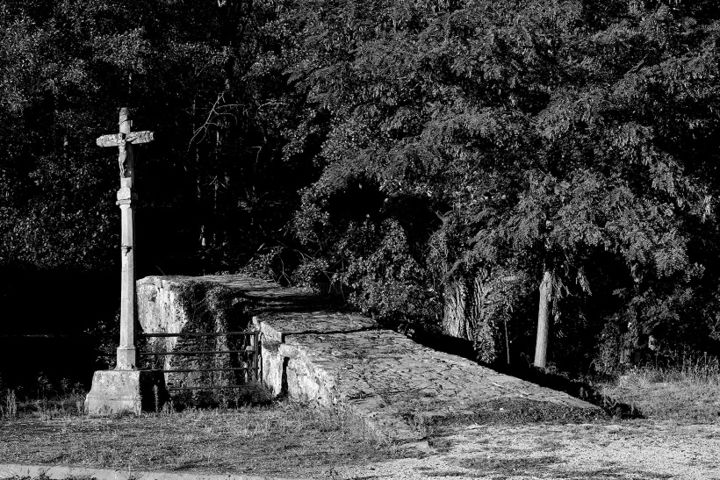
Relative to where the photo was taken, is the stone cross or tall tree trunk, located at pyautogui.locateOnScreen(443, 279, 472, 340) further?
tall tree trunk, located at pyautogui.locateOnScreen(443, 279, 472, 340)

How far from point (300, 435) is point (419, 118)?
7558mm

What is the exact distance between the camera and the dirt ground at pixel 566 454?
765 cm

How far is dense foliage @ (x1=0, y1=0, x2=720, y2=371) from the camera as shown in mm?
14078

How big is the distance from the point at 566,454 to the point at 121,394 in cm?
549

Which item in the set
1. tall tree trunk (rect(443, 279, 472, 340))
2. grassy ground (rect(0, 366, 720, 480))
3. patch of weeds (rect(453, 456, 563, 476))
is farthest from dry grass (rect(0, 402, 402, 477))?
tall tree trunk (rect(443, 279, 472, 340))

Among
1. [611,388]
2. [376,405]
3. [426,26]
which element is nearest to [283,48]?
[426,26]

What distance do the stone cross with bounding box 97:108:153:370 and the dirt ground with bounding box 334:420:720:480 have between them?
4454mm

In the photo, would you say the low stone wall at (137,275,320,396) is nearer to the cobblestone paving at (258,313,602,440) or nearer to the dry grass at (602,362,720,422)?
the cobblestone paving at (258,313,602,440)

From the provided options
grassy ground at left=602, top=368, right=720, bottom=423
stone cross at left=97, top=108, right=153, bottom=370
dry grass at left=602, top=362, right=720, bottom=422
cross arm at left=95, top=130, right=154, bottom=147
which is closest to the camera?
grassy ground at left=602, top=368, right=720, bottom=423

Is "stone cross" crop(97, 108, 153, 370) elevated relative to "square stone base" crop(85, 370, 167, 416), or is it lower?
elevated

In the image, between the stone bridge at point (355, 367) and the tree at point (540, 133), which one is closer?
the stone bridge at point (355, 367)

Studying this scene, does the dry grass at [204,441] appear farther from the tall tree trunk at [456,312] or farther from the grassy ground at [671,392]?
the tall tree trunk at [456,312]

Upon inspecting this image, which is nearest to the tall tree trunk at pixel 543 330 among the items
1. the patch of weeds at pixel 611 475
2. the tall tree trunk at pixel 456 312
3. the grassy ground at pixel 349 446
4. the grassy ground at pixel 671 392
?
the grassy ground at pixel 671 392

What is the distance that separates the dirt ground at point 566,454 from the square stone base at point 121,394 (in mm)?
4071
